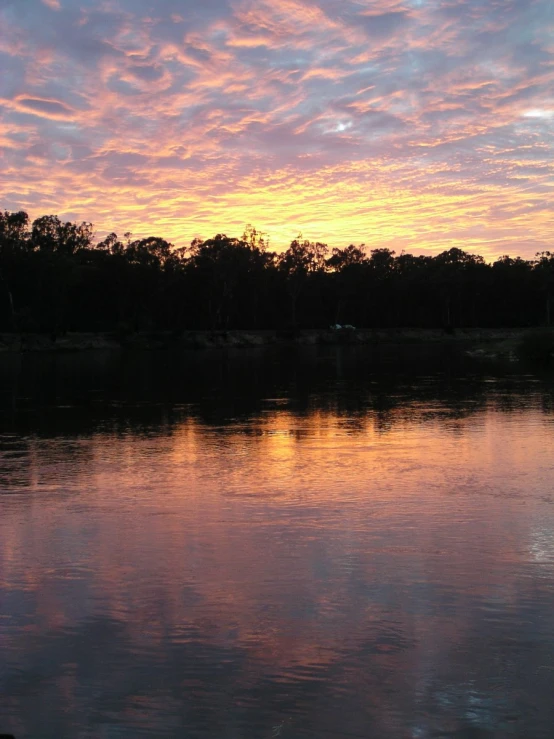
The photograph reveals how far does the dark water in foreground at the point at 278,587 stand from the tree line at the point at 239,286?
84.4m

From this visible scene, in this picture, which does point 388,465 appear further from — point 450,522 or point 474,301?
point 474,301

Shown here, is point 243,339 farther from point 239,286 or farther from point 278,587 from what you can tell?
point 278,587

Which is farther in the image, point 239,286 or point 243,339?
point 239,286

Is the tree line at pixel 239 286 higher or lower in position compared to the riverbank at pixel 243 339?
higher

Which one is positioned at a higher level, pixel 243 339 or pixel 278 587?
pixel 243 339

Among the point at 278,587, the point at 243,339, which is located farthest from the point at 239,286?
the point at 278,587

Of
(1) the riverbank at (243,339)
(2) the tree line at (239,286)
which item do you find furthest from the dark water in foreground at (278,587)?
(2) the tree line at (239,286)

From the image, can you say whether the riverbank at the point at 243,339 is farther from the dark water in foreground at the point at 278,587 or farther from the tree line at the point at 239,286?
the dark water in foreground at the point at 278,587

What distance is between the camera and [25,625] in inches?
275

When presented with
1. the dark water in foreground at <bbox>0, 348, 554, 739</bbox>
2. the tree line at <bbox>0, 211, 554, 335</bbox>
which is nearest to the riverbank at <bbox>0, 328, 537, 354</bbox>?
the tree line at <bbox>0, 211, 554, 335</bbox>

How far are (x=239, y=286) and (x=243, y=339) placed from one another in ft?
84.6

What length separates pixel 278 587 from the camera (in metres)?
7.97

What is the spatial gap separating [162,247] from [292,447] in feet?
363

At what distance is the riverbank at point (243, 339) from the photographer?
90.9 m
